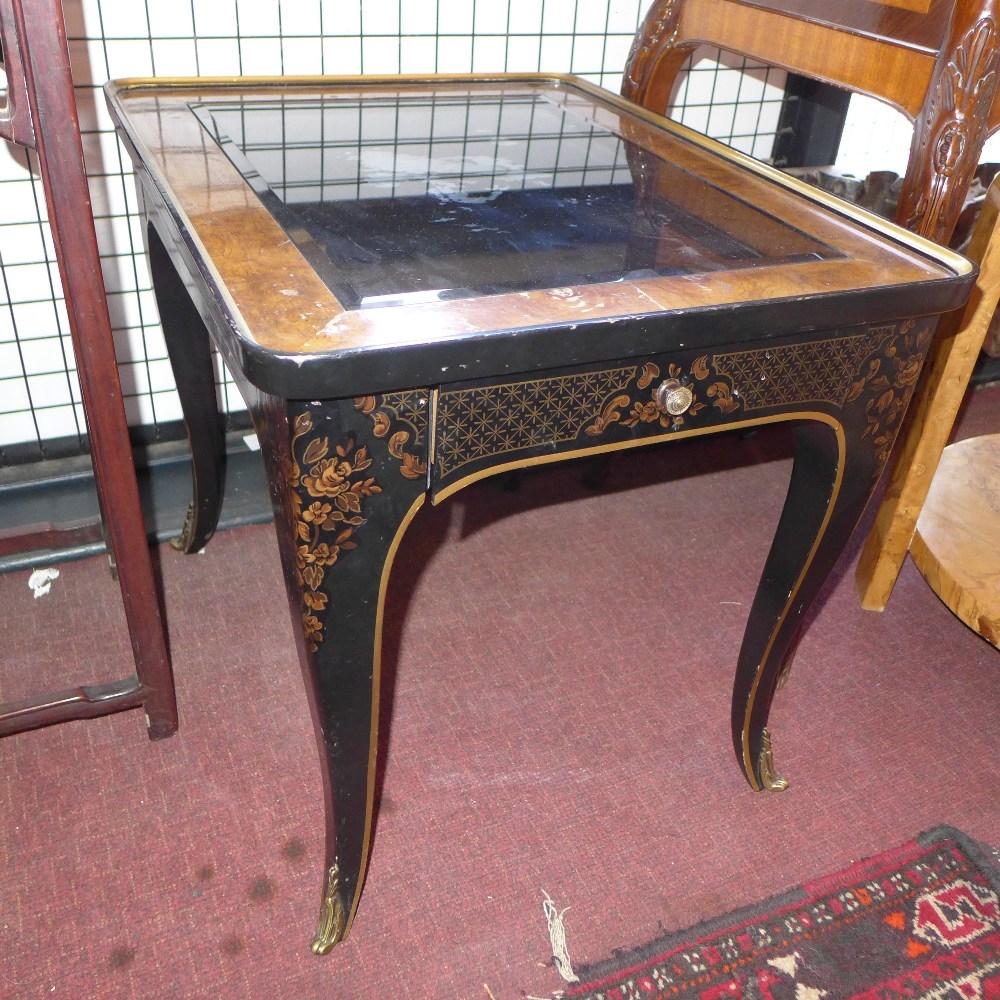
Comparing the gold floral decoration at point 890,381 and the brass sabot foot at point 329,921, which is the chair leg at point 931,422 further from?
the brass sabot foot at point 329,921

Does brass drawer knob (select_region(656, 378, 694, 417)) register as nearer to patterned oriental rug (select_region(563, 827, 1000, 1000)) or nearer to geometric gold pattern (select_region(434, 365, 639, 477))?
geometric gold pattern (select_region(434, 365, 639, 477))

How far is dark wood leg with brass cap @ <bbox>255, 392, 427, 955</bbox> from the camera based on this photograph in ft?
2.16

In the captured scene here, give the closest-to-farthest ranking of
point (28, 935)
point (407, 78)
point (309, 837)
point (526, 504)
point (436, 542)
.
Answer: point (28, 935) → point (309, 837) → point (407, 78) → point (436, 542) → point (526, 504)

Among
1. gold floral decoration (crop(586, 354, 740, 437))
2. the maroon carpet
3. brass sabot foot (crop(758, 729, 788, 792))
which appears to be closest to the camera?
gold floral decoration (crop(586, 354, 740, 437))

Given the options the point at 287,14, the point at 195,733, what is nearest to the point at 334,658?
the point at 195,733

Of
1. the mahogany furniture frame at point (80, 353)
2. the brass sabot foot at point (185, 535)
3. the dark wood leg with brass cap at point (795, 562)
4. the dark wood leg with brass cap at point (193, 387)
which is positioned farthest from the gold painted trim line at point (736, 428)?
the brass sabot foot at point (185, 535)

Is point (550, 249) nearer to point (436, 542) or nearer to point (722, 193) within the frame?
point (722, 193)

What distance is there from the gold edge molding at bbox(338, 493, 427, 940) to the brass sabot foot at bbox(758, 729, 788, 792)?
1.63 feet

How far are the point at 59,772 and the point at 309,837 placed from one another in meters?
0.32

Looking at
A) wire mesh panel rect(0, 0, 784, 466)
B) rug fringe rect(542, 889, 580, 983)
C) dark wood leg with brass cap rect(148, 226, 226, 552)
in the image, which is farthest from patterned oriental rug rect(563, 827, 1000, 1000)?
wire mesh panel rect(0, 0, 784, 466)

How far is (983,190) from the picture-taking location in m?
1.73

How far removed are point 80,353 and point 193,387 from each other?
0.39m

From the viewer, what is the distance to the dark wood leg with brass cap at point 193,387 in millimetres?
1231

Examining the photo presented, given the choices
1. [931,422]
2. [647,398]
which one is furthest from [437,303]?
[931,422]
